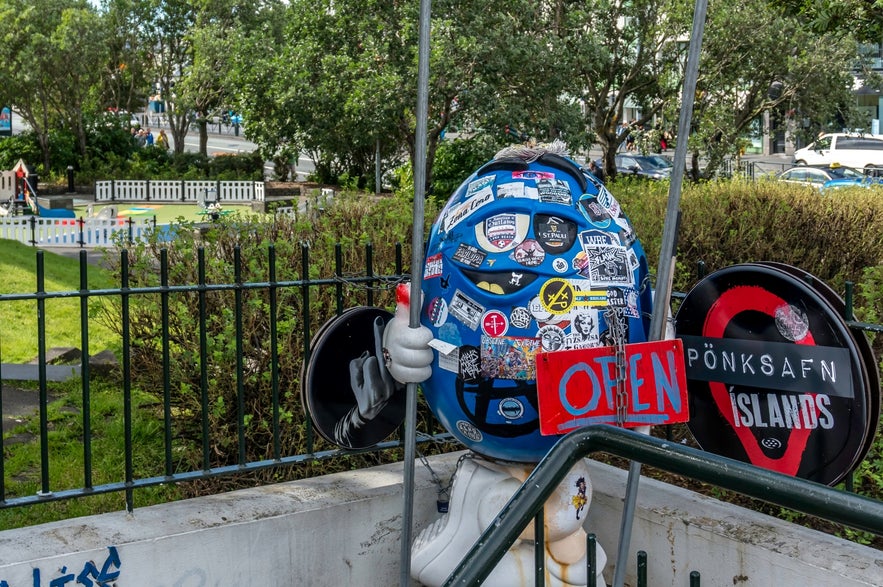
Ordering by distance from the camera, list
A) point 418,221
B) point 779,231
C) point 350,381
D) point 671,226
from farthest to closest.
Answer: point 779,231 → point 350,381 → point 418,221 → point 671,226

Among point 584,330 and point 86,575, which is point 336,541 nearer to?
point 86,575

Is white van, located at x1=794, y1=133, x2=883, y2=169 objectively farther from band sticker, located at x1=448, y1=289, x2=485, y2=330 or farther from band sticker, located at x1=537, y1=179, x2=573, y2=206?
band sticker, located at x1=448, y1=289, x2=485, y2=330

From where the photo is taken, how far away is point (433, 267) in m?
3.62

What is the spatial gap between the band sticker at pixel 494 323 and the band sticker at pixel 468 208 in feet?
1.20

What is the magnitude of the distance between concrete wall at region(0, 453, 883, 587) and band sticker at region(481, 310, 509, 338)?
43.6 inches

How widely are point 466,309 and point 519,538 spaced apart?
825mm

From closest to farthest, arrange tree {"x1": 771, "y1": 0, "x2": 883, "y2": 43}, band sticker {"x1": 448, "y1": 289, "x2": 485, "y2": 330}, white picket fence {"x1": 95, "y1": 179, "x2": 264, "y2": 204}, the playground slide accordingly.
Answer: band sticker {"x1": 448, "y1": 289, "x2": 485, "y2": 330}
tree {"x1": 771, "y1": 0, "x2": 883, "y2": 43}
the playground slide
white picket fence {"x1": 95, "y1": 179, "x2": 264, "y2": 204}

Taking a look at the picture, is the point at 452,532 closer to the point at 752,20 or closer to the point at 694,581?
the point at 694,581

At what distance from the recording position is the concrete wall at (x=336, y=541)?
3596mm

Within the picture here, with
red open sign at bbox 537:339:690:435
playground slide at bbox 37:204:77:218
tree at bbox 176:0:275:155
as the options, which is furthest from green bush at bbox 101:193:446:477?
tree at bbox 176:0:275:155

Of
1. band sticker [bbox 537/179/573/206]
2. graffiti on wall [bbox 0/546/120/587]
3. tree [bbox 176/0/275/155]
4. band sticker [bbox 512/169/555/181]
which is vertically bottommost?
graffiti on wall [bbox 0/546/120/587]

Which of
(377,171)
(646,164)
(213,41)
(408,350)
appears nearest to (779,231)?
(408,350)

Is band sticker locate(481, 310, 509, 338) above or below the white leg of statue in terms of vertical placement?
above

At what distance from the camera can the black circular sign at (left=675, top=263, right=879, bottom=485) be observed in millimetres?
3387
